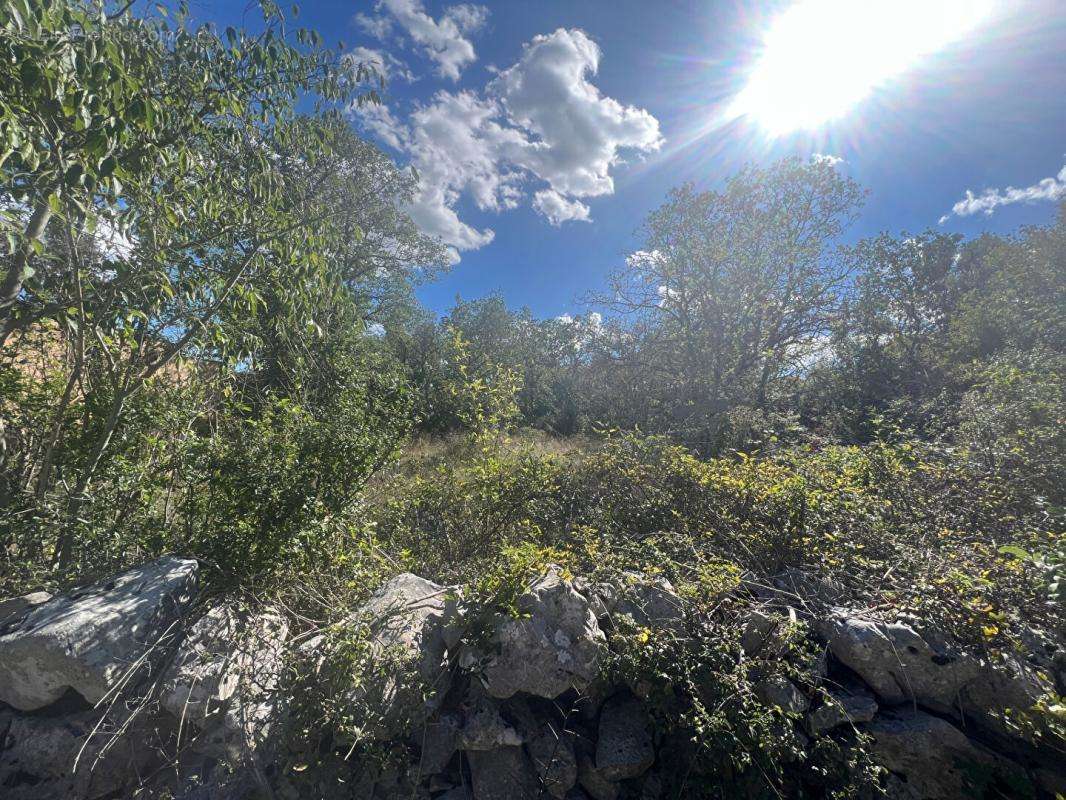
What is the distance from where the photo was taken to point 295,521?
A: 98.2 inches

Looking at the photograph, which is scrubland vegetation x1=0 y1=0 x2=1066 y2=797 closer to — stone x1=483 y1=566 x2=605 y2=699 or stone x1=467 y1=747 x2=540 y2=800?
stone x1=483 y1=566 x2=605 y2=699

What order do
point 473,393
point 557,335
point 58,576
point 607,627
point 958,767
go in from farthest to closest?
point 557,335
point 473,393
point 58,576
point 607,627
point 958,767

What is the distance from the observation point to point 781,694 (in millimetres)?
1969

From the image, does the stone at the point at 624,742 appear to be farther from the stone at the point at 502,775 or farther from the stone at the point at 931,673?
the stone at the point at 931,673

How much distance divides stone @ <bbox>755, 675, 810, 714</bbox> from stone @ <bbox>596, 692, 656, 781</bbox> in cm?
56

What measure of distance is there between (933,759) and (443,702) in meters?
2.29

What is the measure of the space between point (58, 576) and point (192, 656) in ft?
4.26

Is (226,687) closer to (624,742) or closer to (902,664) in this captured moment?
(624,742)

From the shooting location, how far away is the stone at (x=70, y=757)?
1895 mm

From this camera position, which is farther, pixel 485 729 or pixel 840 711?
pixel 485 729

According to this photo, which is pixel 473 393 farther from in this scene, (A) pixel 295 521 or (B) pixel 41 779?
(B) pixel 41 779

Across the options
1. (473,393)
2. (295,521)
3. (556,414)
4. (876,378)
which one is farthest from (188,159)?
(876,378)

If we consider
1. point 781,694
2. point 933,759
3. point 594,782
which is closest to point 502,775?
point 594,782

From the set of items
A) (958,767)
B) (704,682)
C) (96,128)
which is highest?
(96,128)
